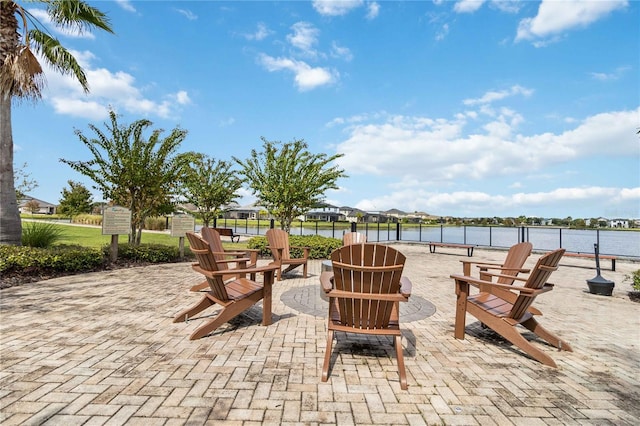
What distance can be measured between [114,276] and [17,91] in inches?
201

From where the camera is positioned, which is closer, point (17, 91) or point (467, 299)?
point (467, 299)

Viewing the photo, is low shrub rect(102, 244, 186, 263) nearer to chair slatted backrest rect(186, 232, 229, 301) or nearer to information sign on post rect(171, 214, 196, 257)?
information sign on post rect(171, 214, 196, 257)

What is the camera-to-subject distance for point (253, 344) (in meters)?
3.30

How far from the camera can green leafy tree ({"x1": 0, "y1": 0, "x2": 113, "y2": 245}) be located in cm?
Answer: 715

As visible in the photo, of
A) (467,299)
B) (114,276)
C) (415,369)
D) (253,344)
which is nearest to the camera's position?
(415,369)

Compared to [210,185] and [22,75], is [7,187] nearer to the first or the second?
[22,75]

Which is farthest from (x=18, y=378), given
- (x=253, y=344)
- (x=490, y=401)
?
(x=490, y=401)

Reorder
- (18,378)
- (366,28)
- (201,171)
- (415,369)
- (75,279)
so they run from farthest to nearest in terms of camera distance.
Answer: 1. (201,171)
2. (366,28)
3. (75,279)
4. (415,369)
5. (18,378)

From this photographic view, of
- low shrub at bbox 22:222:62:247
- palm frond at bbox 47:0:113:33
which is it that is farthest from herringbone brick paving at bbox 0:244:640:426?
palm frond at bbox 47:0:113:33

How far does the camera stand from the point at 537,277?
10.1 ft

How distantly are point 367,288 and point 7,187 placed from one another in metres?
9.12

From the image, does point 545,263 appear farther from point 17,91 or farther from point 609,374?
point 17,91

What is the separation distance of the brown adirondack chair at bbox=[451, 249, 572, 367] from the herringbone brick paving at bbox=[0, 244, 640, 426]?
160mm

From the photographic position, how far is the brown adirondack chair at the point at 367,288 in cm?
269
